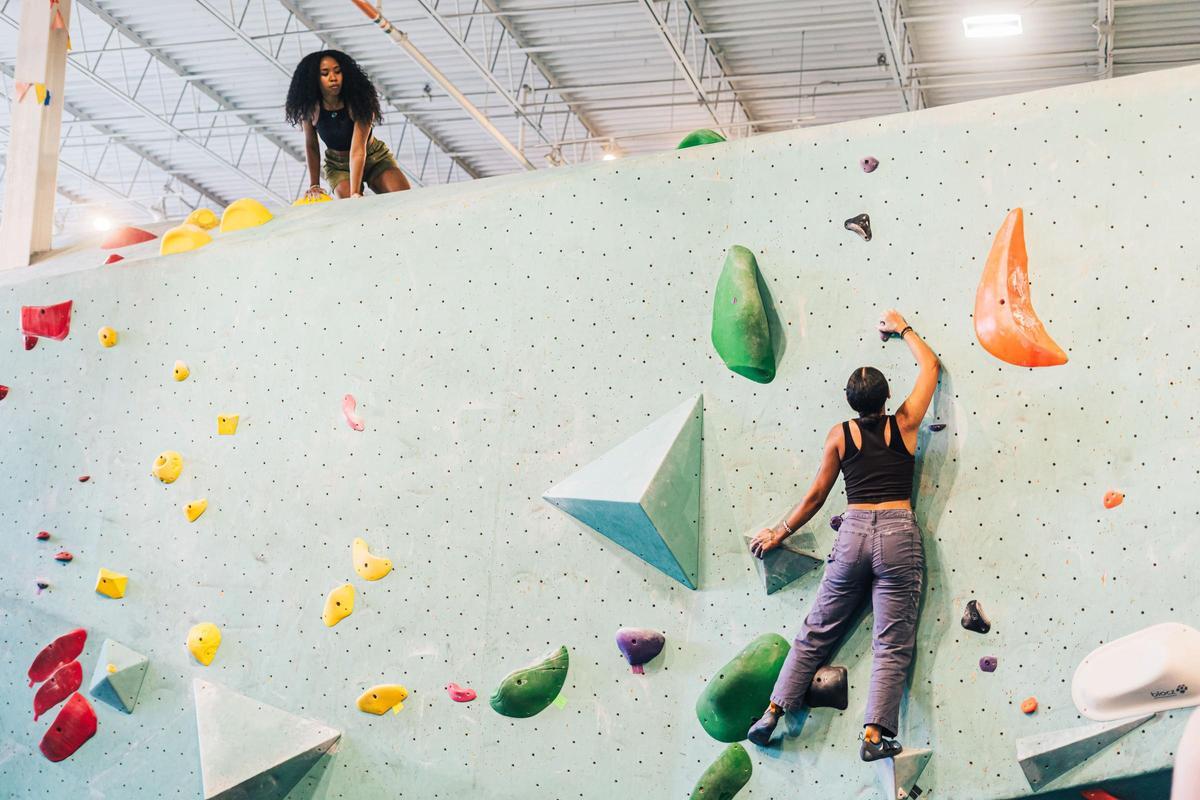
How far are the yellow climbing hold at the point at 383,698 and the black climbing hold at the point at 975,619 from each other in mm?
1803

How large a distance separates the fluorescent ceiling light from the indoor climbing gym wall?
6254 millimetres

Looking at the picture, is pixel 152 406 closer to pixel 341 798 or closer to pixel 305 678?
pixel 305 678

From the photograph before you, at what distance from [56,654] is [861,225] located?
3.39m

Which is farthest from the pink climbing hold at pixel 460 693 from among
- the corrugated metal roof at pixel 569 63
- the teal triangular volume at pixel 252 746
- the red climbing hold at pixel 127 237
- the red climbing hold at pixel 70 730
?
the corrugated metal roof at pixel 569 63

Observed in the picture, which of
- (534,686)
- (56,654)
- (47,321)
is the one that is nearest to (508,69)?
(47,321)

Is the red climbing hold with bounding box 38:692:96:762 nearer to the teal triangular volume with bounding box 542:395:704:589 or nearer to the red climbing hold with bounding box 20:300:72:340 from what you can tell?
the red climbing hold with bounding box 20:300:72:340

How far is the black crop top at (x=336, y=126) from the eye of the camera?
15.8 ft

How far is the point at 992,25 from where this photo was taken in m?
9.12

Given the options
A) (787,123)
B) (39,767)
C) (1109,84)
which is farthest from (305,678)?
(787,123)

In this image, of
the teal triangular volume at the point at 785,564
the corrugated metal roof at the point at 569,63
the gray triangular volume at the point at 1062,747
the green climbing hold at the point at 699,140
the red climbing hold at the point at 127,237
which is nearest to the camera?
the gray triangular volume at the point at 1062,747

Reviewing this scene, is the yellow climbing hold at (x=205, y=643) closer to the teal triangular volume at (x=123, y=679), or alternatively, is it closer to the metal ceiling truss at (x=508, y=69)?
the teal triangular volume at (x=123, y=679)

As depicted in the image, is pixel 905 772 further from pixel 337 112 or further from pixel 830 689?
pixel 337 112

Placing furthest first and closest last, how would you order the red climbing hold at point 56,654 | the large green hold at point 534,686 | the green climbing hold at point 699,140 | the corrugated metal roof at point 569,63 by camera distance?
the corrugated metal roof at point 569,63
the red climbing hold at point 56,654
the green climbing hold at point 699,140
the large green hold at point 534,686

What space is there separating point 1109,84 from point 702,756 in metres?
2.29
